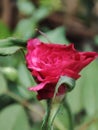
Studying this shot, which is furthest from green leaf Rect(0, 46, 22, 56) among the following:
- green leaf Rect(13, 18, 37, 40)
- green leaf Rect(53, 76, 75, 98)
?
green leaf Rect(13, 18, 37, 40)

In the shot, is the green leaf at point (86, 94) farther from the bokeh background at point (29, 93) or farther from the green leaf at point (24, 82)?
the green leaf at point (24, 82)

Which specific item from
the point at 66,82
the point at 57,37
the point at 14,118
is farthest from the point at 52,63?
the point at 57,37

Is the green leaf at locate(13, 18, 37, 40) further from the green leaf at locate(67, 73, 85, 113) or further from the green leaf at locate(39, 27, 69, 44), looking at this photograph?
the green leaf at locate(67, 73, 85, 113)

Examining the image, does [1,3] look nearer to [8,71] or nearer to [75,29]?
[75,29]

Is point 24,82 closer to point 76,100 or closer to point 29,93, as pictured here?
point 29,93

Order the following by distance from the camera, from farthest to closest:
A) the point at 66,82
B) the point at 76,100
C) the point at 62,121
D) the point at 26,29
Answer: the point at 26,29, the point at 76,100, the point at 62,121, the point at 66,82

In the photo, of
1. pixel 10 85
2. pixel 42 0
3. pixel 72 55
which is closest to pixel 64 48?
pixel 72 55
